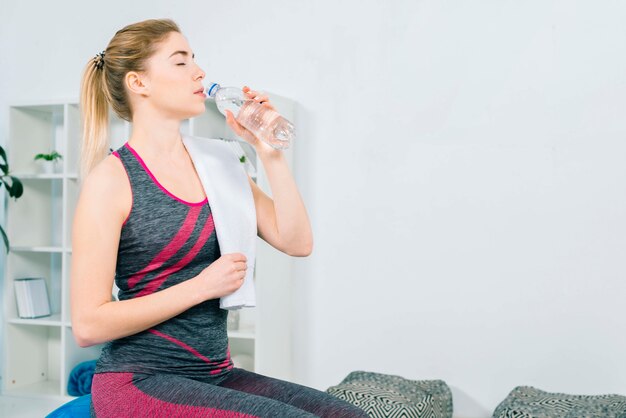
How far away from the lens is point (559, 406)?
2.58 m

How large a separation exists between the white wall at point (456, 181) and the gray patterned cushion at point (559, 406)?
0.21m

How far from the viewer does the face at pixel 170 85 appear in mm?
1458

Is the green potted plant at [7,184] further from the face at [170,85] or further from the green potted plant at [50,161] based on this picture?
the face at [170,85]

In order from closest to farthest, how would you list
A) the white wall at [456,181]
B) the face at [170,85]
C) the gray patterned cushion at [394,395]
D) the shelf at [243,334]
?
the face at [170,85] → the gray patterned cushion at [394,395] → the white wall at [456,181] → the shelf at [243,334]

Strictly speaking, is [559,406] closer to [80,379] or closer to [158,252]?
[158,252]

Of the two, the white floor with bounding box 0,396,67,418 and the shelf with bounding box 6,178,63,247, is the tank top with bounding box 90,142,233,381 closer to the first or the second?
the white floor with bounding box 0,396,67,418

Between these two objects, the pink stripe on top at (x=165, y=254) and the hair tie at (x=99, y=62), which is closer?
the pink stripe on top at (x=165, y=254)

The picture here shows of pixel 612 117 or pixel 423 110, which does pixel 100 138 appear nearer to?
pixel 423 110

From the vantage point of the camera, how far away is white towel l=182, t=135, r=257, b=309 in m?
Result: 1.42

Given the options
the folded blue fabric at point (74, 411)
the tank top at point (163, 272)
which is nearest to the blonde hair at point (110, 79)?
the tank top at point (163, 272)

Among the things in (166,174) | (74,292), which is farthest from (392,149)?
(74,292)

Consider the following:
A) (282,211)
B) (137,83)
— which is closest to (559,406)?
(282,211)

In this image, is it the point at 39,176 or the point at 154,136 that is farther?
the point at 39,176

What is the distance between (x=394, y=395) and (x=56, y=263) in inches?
72.8
